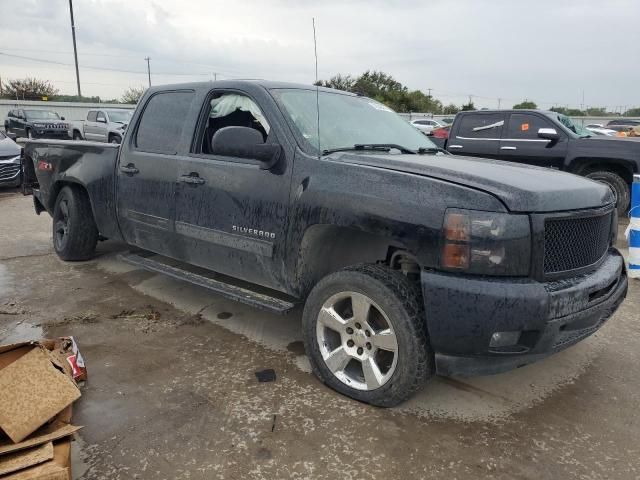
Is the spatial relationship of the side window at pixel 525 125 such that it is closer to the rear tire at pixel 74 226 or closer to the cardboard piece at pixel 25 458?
the rear tire at pixel 74 226

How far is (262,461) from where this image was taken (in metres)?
2.46

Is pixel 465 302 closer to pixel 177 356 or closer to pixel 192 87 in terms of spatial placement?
pixel 177 356

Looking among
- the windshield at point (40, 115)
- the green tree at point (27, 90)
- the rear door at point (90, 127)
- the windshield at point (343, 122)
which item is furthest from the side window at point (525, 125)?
the green tree at point (27, 90)

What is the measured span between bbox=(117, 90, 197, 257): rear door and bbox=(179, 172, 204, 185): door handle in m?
0.13

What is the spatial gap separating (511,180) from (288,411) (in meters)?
1.70

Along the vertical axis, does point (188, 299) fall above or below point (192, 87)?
below

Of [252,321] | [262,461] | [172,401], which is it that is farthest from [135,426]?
[252,321]

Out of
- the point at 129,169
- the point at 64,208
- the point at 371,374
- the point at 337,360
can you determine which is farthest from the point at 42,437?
the point at 64,208

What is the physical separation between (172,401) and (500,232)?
6.49ft

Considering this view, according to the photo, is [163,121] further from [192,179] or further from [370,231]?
[370,231]

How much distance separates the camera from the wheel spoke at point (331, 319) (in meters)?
2.96

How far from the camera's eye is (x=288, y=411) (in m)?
2.88

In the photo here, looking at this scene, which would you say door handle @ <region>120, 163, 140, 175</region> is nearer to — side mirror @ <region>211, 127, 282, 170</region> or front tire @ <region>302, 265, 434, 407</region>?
side mirror @ <region>211, 127, 282, 170</region>

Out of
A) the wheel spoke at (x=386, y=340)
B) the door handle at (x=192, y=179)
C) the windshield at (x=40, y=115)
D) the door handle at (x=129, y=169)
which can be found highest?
the windshield at (x=40, y=115)
